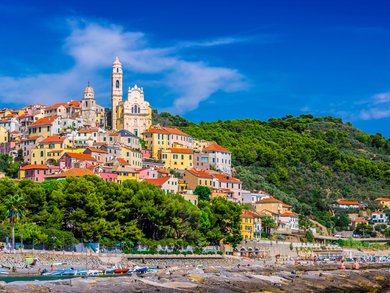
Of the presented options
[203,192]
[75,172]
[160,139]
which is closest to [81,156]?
[75,172]

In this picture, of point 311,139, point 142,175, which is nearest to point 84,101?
point 142,175

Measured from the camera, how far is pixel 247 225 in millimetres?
90312

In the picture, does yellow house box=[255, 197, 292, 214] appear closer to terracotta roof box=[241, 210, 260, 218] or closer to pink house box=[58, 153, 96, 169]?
terracotta roof box=[241, 210, 260, 218]

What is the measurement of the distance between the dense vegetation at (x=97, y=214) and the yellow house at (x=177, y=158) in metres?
26.9

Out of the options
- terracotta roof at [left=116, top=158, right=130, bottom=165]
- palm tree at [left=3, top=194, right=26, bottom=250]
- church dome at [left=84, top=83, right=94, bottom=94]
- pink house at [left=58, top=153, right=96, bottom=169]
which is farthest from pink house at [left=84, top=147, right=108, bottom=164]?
palm tree at [left=3, top=194, right=26, bottom=250]

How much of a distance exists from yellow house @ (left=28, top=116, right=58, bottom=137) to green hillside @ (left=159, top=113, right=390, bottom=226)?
98.1ft

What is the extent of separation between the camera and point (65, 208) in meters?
66.1

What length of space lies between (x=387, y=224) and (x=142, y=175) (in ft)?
156

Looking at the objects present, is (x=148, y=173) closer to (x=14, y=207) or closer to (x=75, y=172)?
(x=75, y=172)

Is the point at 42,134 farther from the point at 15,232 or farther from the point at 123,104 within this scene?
the point at 15,232

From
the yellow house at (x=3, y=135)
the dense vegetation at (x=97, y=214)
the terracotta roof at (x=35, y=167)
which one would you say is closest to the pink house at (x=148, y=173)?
the terracotta roof at (x=35, y=167)

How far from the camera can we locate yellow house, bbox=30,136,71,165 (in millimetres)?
93562

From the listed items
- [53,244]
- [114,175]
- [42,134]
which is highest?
[42,134]

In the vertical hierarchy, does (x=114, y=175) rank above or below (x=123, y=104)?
below
